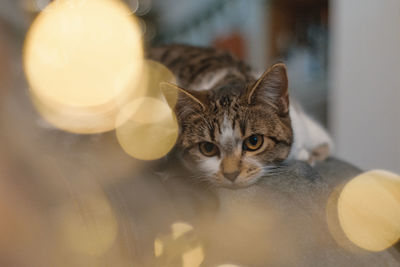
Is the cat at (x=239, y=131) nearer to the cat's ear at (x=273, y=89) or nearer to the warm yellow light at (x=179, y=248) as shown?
the cat's ear at (x=273, y=89)

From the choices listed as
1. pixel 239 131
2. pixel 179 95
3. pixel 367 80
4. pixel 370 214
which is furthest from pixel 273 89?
pixel 367 80

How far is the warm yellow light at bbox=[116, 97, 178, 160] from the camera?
78cm

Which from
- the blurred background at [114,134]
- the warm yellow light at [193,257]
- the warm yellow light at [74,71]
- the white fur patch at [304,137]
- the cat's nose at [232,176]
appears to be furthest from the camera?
the warm yellow light at [74,71]

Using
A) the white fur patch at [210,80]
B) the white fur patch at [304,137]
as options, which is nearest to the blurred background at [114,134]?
the white fur patch at [210,80]

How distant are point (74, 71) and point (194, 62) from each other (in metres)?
0.46

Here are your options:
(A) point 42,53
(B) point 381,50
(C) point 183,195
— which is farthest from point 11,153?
(B) point 381,50

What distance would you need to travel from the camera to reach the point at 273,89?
2.73 ft

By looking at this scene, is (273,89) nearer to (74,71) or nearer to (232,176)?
(232,176)

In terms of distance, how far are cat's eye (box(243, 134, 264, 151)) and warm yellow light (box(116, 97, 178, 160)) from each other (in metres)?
0.19

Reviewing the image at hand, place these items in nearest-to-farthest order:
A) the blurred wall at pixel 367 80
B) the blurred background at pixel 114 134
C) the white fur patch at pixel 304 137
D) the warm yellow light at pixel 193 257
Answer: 1. the blurred background at pixel 114 134
2. the warm yellow light at pixel 193 257
3. the white fur patch at pixel 304 137
4. the blurred wall at pixel 367 80

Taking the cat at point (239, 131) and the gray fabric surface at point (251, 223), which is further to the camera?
the cat at point (239, 131)

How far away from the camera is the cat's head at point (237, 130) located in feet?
2.63

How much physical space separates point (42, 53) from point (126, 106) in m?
0.42

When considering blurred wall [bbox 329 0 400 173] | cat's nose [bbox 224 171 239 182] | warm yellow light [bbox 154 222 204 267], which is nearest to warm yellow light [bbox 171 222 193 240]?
warm yellow light [bbox 154 222 204 267]
